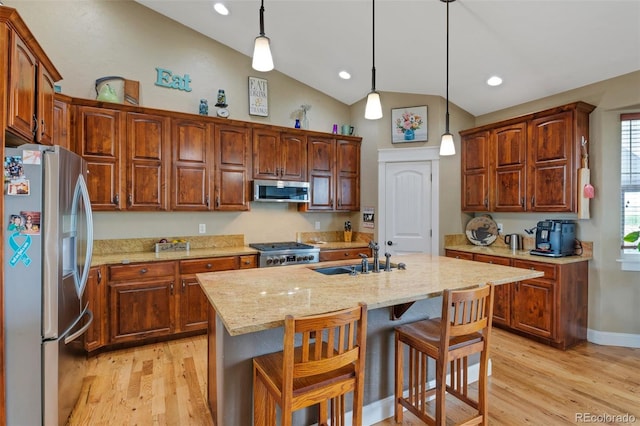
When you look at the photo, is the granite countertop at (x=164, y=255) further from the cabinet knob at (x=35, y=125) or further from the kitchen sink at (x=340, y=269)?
the kitchen sink at (x=340, y=269)

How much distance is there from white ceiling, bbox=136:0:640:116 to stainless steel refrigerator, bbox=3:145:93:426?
259cm

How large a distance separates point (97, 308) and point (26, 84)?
6.51ft

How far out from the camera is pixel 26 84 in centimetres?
199

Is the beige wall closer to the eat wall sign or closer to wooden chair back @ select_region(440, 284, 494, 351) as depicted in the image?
the eat wall sign

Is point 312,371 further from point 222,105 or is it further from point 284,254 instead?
point 222,105

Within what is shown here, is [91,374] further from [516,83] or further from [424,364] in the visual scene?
[516,83]

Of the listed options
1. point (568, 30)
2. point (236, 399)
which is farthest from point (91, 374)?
point (568, 30)

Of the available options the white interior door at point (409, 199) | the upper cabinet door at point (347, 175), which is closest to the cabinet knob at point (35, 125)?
the upper cabinet door at point (347, 175)

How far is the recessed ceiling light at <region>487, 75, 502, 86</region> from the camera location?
12.3 feet

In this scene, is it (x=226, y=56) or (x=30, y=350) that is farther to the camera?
(x=226, y=56)

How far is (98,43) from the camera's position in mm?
3521

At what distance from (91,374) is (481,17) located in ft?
15.1

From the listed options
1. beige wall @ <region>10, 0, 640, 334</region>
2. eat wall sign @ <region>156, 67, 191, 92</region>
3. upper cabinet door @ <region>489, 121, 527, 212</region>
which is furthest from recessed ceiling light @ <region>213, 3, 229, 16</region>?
upper cabinet door @ <region>489, 121, 527, 212</region>

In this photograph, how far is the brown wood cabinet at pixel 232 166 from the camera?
390cm
